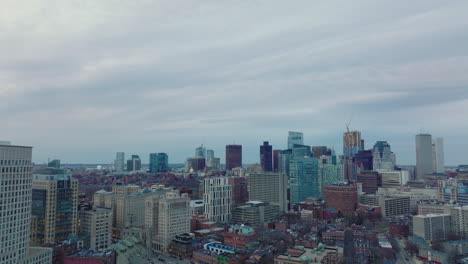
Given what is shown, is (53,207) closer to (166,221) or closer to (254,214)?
(166,221)

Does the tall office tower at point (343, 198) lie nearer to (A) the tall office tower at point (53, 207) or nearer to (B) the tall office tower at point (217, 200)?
(B) the tall office tower at point (217, 200)

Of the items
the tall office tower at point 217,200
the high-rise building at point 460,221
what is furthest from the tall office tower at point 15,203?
the high-rise building at point 460,221

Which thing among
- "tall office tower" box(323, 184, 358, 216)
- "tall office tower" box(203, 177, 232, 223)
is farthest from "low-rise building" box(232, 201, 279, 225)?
"tall office tower" box(323, 184, 358, 216)

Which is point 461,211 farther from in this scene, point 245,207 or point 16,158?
point 16,158

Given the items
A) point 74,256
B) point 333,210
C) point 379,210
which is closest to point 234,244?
point 74,256

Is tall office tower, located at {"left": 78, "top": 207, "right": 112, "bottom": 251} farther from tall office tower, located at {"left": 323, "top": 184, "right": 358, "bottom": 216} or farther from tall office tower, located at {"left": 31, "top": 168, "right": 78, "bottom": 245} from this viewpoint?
tall office tower, located at {"left": 323, "top": 184, "right": 358, "bottom": 216}

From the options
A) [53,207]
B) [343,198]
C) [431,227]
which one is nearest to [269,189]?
[343,198]
